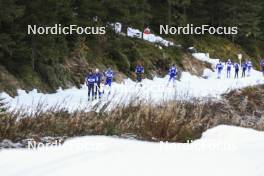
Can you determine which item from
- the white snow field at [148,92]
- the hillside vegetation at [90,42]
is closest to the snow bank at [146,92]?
the white snow field at [148,92]

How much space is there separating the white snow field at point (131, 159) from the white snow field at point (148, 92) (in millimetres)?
2442

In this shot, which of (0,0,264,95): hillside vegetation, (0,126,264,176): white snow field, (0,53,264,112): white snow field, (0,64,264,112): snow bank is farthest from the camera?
(0,0,264,95): hillside vegetation

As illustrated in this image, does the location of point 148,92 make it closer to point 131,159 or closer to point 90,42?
point 90,42

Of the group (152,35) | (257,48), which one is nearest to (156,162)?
(152,35)

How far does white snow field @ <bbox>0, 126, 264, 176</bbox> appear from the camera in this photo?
19.3 ft

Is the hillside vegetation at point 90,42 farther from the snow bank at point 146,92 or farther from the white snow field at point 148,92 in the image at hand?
the white snow field at point 148,92

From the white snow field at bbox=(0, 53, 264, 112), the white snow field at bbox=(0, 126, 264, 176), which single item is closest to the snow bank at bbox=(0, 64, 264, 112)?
the white snow field at bbox=(0, 53, 264, 112)

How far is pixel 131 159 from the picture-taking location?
6.37m

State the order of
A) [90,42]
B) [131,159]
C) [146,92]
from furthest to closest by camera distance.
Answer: [90,42] < [146,92] < [131,159]

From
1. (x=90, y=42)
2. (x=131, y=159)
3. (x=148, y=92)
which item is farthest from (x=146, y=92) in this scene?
(x=131, y=159)

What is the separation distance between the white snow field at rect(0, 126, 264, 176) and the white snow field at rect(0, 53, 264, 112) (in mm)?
2442

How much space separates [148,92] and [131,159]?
81.8 feet

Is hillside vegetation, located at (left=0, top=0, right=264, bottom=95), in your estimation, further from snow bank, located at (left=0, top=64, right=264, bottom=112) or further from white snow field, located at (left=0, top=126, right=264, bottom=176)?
white snow field, located at (left=0, top=126, right=264, bottom=176)

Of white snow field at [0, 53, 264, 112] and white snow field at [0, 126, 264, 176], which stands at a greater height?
white snow field at [0, 53, 264, 112]
